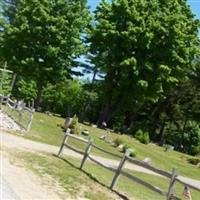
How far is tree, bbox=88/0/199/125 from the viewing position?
54812mm

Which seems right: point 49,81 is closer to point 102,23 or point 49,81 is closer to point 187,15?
point 102,23

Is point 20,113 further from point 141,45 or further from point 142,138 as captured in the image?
point 141,45

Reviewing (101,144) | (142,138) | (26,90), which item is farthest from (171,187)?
(26,90)

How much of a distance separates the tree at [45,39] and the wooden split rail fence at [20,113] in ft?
47.4

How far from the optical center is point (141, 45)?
2158 inches

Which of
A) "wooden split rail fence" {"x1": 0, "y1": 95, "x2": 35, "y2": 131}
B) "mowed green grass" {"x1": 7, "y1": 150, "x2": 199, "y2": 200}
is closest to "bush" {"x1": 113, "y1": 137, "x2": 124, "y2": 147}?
"wooden split rail fence" {"x1": 0, "y1": 95, "x2": 35, "y2": 131}

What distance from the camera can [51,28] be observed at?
5450 cm

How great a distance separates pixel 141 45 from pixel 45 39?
9.17m

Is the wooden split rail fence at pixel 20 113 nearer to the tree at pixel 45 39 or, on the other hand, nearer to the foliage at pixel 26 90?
the tree at pixel 45 39

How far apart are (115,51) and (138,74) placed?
10.7 ft

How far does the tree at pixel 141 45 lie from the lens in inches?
2158

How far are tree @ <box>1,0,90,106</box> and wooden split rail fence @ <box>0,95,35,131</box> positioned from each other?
1445 cm

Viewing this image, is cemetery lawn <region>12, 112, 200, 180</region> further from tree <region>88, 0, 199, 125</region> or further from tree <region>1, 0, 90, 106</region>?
tree <region>1, 0, 90, 106</region>

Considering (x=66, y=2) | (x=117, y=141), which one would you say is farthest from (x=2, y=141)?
(x=66, y=2)
